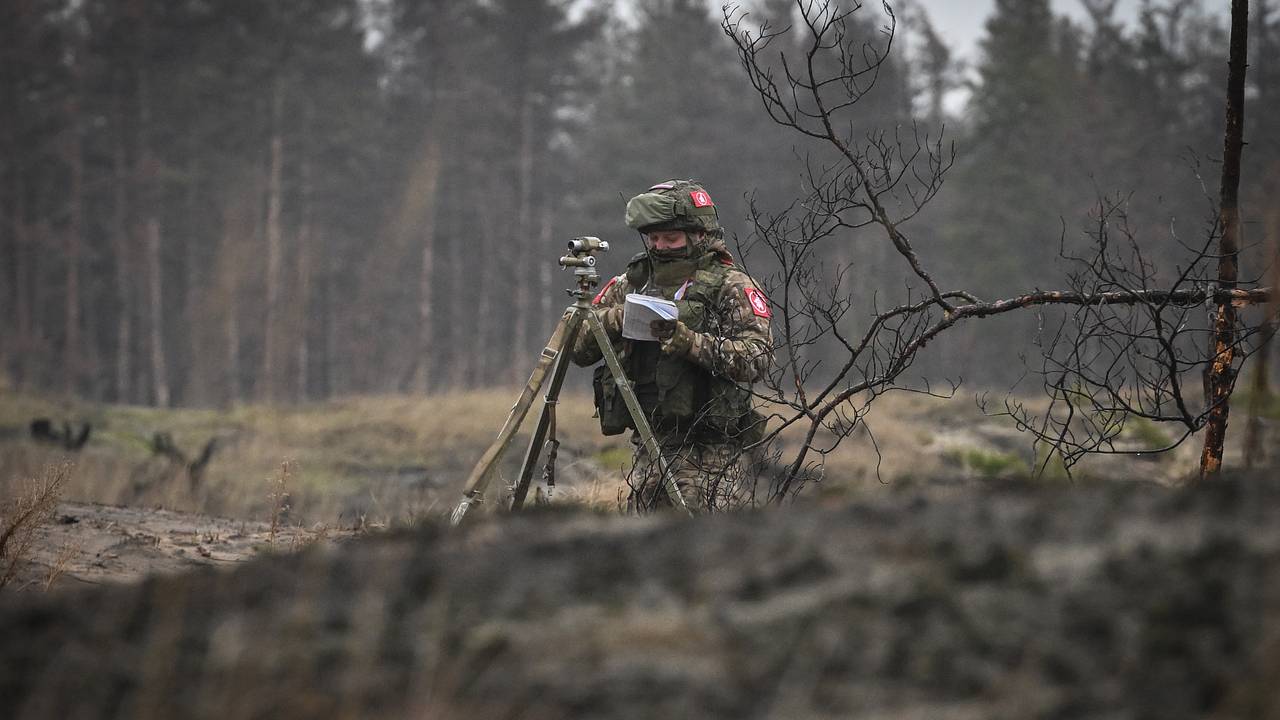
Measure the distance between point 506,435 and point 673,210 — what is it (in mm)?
1542

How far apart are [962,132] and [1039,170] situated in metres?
4.86

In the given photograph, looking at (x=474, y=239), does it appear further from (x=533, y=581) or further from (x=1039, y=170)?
(x=533, y=581)

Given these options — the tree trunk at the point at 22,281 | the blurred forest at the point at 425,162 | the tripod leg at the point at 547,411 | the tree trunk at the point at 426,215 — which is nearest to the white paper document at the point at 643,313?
the tripod leg at the point at 547,411

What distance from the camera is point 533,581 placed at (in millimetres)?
1892

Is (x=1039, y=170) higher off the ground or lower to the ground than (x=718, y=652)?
higher

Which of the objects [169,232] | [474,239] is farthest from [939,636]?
[474,239]

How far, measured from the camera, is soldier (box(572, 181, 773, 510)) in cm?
553

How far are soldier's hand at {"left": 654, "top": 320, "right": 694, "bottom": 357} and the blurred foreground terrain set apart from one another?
2.94 metres

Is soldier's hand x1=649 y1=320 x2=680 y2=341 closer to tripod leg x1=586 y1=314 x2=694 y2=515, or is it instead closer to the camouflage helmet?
tripod leg x1=586 y1=314 x2=694 y2=515

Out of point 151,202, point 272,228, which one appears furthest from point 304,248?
point 151,202

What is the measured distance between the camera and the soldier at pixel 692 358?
5.53m

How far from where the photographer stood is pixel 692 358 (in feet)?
17.6

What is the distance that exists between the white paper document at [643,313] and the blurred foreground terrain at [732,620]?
273 cm

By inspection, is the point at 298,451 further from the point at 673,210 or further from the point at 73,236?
the point at 73,236
